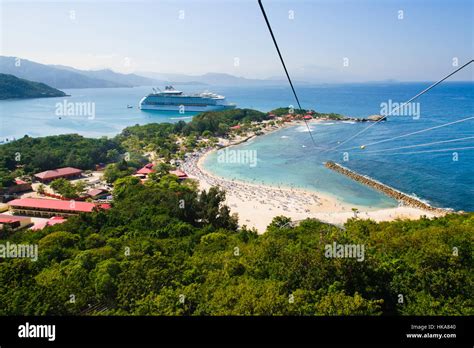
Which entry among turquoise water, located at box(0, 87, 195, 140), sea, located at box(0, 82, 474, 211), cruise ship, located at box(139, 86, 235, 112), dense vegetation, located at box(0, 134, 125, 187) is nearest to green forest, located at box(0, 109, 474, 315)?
sea, located at box(0, 82, 474, 211)

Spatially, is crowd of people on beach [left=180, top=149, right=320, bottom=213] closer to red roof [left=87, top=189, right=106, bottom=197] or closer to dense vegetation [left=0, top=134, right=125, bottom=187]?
red roof [left=87, top=189, right=106, bottom=197]

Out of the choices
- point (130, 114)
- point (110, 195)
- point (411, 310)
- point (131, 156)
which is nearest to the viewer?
point (411, 310)

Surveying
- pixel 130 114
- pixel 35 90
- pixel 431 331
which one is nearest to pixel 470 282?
pixel 431 331

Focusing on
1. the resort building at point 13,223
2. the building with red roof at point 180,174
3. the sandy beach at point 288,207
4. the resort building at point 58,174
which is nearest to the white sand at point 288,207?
the sandy beach at point 288,207

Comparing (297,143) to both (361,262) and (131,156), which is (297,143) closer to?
(131,156)

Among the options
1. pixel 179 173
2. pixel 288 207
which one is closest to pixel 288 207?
pixel 288 207

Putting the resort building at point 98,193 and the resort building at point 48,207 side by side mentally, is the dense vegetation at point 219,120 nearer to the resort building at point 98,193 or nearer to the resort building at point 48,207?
the resort building at point 98,193
